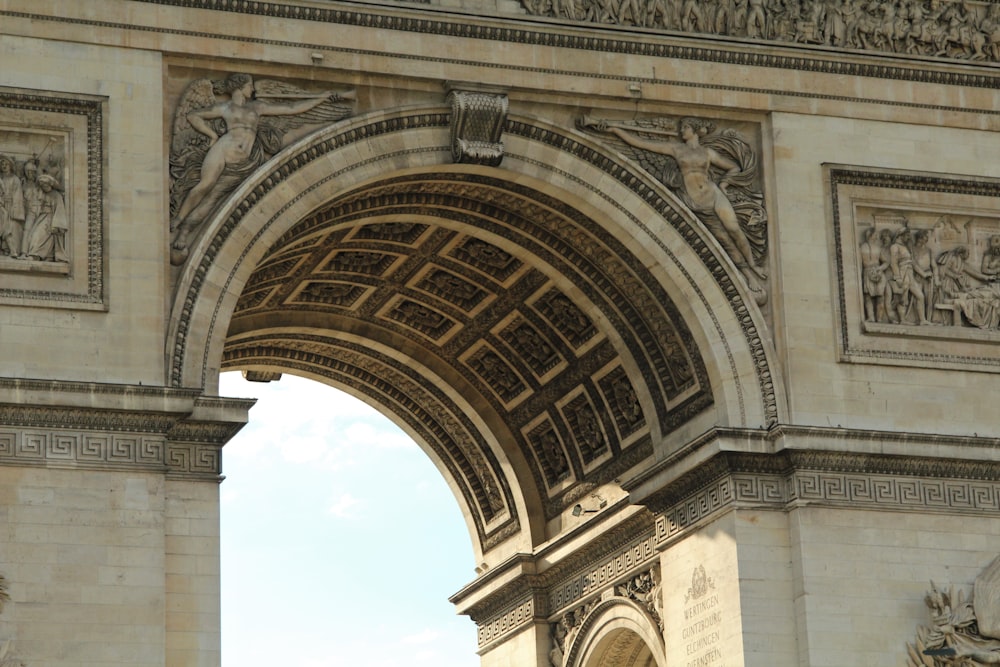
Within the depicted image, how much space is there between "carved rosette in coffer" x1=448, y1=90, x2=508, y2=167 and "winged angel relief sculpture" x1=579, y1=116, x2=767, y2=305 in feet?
4.18

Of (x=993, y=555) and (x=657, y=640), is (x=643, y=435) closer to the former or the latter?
(x=657, y=640)

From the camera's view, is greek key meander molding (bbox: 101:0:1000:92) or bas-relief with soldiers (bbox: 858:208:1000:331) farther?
bas-relief with soldiers (bbox: 858:208:1000:331)

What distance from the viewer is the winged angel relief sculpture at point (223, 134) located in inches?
1073

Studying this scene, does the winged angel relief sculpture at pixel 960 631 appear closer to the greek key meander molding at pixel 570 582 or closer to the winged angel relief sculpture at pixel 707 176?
the greek key meander molding at pixel 570 582

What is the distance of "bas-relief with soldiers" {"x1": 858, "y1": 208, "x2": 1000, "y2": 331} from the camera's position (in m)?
29.8

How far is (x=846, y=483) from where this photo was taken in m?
28.8

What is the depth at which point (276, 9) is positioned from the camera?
28.0 m

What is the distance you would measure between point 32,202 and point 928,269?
11.5 m

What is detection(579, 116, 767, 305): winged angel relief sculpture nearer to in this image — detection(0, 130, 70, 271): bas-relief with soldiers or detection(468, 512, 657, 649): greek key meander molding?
detection(468, 512, 657, 649): greek key meander molding

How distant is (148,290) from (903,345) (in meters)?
9.69

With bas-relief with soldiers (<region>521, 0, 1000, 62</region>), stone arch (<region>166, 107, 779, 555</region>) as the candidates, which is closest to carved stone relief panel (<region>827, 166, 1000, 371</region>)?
stone arch (<region>166, 107, 779, 555</region>)

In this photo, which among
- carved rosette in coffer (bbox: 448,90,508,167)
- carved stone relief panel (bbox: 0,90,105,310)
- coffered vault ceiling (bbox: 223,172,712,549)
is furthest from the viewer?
coffered vault ceiling (bbox: 223,172,712,549)

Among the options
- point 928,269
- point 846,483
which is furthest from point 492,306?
point 846,483

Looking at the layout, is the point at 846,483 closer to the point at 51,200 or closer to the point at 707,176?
the point at 707,176
